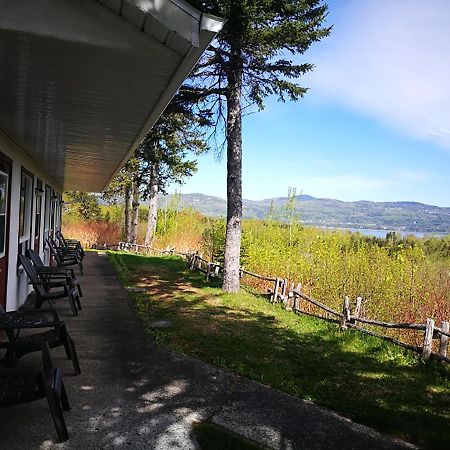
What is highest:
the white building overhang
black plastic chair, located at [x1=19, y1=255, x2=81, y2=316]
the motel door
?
the white building overhang

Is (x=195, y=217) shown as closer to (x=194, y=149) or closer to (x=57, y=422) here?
(x=194, y=149)

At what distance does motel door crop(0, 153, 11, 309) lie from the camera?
5.55 metres

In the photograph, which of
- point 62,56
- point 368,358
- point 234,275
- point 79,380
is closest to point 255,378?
point 79,380

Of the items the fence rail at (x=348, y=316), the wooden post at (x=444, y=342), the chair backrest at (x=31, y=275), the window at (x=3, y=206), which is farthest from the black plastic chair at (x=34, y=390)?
the wooden post at (x=444, y=342)

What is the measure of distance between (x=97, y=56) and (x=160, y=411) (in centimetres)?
272

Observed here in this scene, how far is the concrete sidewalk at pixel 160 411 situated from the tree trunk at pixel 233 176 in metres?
5.31

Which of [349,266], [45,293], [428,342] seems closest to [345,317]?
[428,342]

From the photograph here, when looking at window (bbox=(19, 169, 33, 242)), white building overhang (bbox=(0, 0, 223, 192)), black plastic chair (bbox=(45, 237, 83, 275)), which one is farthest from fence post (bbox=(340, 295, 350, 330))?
black plastic chair (bbox=(45, 237, 83, 275))

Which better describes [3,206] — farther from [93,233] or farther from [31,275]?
[93,233]

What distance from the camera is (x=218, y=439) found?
123 inches

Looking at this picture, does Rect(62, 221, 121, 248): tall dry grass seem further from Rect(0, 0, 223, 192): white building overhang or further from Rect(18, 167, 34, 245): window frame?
Rect(0, 0, 223, 192): white building overhang

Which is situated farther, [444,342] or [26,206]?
[26,206]

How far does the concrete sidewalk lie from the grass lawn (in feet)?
1.15

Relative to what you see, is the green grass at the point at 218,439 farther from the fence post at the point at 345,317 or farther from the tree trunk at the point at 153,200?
the tree trunk at the point at 153,200
